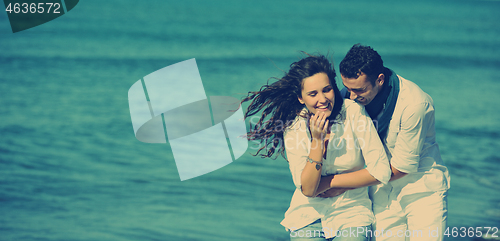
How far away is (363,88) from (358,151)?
0.43 m

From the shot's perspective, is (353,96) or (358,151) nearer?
(358,151)

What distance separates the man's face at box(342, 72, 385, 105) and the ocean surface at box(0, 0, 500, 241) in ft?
0.43

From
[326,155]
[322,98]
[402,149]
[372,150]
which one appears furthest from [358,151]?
[322,98]

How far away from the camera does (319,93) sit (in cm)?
304

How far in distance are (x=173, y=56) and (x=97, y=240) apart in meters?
8.02

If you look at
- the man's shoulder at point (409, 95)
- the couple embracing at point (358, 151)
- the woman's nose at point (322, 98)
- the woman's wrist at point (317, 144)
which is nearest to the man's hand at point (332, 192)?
the couple embracing at point (358, 151)

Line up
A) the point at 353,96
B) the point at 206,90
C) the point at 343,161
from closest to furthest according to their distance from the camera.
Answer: the point at 343,161 < the point at 353,96 < the point at 206,90

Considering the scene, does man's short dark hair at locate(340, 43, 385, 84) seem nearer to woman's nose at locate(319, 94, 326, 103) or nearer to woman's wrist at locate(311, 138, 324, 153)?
woman's nose at locate(319, 94, 326, 103)

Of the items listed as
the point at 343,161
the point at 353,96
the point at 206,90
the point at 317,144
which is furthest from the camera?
the point at 206,90

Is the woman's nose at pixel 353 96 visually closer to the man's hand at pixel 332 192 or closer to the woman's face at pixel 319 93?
the woman's face at pixel 319 93

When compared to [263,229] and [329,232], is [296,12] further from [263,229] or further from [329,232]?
[329,232]

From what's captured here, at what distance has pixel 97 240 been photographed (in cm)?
507

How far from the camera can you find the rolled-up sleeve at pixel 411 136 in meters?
3.09

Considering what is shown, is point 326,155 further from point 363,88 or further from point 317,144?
point 363,88
